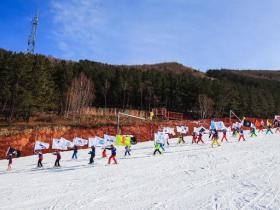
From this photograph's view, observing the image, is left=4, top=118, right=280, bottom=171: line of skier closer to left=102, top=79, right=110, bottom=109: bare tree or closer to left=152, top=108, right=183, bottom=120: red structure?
left=152, top=108, right=183, bottom=120: red structure

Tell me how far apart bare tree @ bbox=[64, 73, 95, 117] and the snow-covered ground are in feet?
123

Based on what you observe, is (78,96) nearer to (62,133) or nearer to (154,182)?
(62,133)

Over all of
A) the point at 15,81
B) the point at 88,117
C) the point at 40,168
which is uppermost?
the point at 15,81

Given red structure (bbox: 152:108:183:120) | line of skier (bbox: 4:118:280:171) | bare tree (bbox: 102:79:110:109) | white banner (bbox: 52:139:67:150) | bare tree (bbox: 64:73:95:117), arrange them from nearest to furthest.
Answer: line of skier (bbox: 4:118:280:171) → white banner (bbox: 52:139:67:150) → red structure (bbox: 152:108:183:120) → bare tree (bbox: 64:73:95:117) → bare tree (bbox: 102:79:110:109)

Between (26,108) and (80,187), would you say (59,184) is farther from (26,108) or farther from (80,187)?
(26,108)

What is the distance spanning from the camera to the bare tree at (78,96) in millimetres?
75438

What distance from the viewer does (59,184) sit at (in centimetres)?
2395

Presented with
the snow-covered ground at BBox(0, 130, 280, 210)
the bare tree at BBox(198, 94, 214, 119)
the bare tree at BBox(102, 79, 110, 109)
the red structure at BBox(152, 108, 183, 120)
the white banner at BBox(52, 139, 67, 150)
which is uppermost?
the bare tree at BBox(102, 79, 110, 109)

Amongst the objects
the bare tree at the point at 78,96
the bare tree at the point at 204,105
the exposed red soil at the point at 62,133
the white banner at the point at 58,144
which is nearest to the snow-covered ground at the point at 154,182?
the white banner at the point at 58,144

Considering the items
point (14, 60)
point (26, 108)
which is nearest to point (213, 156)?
point (26, 108)

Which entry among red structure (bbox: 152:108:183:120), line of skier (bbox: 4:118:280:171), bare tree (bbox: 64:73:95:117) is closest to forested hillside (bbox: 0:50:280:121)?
bare tree (bbox: 64:73:95:117)

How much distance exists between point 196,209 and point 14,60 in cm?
5419

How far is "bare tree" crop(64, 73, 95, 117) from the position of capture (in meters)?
75.4

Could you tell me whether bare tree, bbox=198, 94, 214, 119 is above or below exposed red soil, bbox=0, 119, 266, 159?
above
